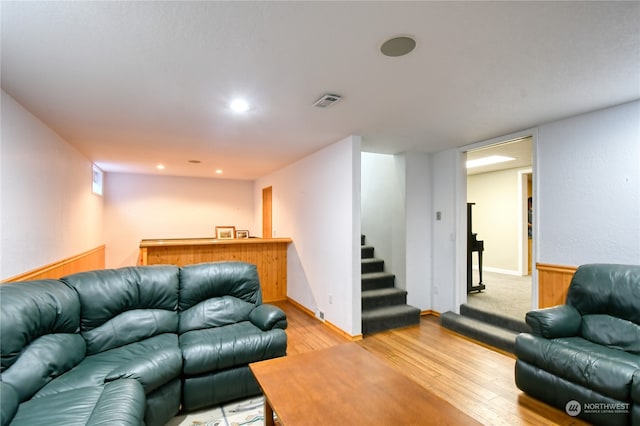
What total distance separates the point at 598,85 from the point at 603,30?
87cm

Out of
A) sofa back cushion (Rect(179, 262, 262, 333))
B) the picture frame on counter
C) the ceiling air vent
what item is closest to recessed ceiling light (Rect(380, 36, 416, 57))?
the ceiling air vent

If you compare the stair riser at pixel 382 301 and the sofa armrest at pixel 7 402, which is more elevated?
the sofa armrest at pixel 7 402

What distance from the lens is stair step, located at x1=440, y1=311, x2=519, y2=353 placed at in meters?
3.24

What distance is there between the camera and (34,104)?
102 inches

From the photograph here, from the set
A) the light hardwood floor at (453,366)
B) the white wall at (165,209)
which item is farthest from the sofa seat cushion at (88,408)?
the white wall at (165,209)

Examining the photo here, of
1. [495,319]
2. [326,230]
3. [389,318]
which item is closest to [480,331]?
[495,319]

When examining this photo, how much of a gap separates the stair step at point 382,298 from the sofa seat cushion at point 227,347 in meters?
1.91

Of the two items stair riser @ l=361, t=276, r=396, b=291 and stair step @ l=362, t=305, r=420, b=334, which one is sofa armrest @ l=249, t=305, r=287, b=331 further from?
stair riser @ l=361, t=276, r=396, b=291

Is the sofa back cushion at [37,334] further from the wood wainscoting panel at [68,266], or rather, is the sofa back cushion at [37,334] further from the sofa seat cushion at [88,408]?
the wood wainscoting panel at [68,266]

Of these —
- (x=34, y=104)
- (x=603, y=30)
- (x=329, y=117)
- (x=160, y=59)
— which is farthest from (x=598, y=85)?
(x=34, y=104)

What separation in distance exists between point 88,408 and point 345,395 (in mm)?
1304

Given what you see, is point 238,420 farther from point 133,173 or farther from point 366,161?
point 133,173

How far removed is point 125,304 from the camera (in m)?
2.39

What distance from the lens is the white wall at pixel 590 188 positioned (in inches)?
102
